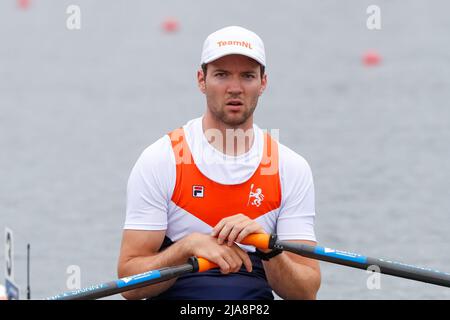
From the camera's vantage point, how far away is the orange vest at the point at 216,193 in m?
5.94

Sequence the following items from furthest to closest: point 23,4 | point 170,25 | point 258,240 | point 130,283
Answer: point 23,4, point 170,25, point 258,240, point 130,283

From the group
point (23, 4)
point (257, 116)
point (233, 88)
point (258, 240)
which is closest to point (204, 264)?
point (258, 240)

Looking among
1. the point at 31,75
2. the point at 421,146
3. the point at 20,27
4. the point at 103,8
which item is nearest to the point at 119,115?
the point at 31,75

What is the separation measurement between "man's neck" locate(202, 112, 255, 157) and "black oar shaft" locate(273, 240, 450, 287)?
0.59 metres

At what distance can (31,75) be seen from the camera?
22.7m

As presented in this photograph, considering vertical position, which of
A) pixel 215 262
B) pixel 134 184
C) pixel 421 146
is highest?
pixel 421 146

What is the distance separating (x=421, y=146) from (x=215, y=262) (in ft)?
38.8

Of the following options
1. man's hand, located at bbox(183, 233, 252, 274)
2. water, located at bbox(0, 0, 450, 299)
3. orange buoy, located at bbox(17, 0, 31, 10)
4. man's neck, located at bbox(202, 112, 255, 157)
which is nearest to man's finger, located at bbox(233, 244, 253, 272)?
man's hand, located at bbox(183, 233, 252, 274)

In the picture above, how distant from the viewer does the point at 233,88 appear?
5.79 meters

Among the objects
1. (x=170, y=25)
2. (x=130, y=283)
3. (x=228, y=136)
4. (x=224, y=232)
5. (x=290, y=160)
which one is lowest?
(x=130, y=283)

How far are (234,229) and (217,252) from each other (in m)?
0.15

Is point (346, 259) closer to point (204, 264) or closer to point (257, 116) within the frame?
point (204, 264)

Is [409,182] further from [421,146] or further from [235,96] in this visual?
[235,96]

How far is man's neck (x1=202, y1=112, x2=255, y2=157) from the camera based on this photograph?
5945 millimetres
